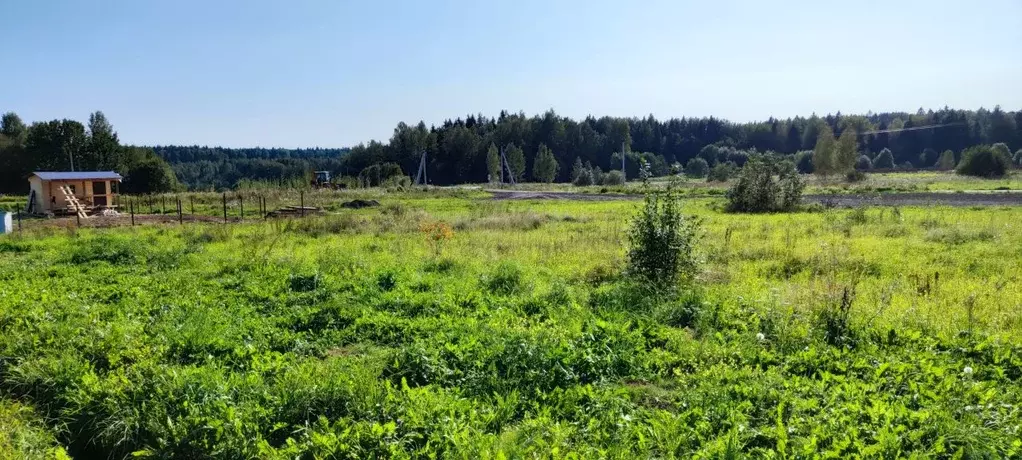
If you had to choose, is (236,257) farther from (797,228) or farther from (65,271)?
(797,228)

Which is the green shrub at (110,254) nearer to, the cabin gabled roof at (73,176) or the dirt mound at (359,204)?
the dirt mound at (359,204)

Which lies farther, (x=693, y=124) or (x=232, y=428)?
(x=693, y=124)

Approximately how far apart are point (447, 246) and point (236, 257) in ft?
16.5

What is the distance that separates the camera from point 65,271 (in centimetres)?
1116

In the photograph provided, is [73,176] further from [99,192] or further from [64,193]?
[99,192]

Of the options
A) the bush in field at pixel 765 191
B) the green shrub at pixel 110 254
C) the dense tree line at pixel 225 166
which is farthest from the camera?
the dense tree line at pixel 225 166

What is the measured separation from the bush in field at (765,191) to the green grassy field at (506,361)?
15.1 m

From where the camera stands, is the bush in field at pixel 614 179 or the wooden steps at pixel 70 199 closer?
the wooden steps at pixel 70 199

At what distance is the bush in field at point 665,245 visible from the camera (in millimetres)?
9922

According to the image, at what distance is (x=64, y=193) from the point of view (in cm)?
3188

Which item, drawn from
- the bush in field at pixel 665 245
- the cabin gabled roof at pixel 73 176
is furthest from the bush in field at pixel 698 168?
the bush in field at pixel 665 245

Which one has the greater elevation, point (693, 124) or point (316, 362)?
point (693, 124)

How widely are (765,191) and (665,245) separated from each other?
62.4 feet

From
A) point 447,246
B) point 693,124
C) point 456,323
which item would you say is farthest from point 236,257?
point 693,124
